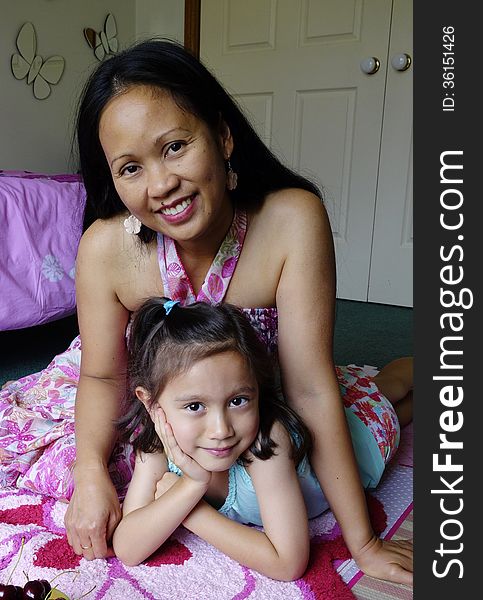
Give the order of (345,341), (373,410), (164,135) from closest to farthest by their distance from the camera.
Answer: (164,135), (373,410), (345,341)

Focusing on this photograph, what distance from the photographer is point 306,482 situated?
0.90 meters

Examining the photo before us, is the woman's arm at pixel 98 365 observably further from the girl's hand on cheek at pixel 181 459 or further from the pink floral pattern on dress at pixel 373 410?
the pink floral pattern on dress at pixel 373 410

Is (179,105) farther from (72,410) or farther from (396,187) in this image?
(396,187)

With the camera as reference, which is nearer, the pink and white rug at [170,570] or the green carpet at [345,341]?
the pink and white rug at [170,570]

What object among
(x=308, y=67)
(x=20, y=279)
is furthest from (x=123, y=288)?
(x=308, y=67)

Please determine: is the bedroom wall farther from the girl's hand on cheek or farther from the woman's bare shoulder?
the girl's hand on cheek

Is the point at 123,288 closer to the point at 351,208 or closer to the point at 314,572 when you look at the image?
the point at 314,572

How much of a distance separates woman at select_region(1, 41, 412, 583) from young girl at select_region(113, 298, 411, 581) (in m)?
0.05

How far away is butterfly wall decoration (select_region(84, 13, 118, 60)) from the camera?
121 inches

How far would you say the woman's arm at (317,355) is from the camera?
84 centimetres

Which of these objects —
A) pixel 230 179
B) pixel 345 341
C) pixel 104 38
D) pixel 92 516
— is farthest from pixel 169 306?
pixel 104 38

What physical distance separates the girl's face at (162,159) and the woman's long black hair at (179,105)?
0.02 metres

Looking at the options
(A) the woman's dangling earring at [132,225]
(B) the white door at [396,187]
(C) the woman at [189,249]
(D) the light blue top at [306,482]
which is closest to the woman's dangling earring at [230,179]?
(C) the woman at [189,249]

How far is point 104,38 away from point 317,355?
110 inches
